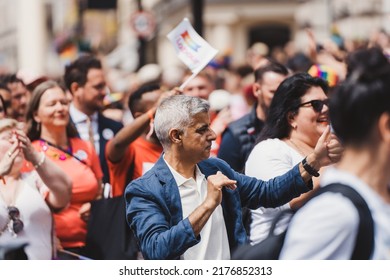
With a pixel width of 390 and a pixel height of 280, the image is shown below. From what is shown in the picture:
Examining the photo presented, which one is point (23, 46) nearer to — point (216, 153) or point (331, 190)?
point (216, 153)

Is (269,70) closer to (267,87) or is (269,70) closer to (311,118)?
(267,87)

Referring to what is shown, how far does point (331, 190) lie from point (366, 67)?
42cm

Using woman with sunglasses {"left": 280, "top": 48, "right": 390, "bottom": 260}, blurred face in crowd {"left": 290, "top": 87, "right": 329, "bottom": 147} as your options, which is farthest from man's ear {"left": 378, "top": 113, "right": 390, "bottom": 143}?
blurred face in crowd {"left": 290, "top": 87, "right": 329, "bottom": 147}

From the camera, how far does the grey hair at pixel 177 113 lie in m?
4.62

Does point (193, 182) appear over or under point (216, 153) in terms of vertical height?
over

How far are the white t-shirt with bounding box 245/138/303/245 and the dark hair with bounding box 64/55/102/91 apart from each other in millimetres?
2922

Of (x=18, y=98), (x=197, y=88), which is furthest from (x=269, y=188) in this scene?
(x=18, y=98)

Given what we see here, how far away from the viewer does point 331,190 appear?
3.05 meters

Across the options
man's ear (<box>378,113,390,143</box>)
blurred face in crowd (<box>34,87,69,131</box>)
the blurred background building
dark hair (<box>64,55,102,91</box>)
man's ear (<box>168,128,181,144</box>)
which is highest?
man's ear (<box>378,113,390,143</box>)

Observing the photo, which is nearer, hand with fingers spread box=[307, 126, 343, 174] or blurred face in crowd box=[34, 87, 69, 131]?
hand with fingers spread box=[307, 126, 343, 174]

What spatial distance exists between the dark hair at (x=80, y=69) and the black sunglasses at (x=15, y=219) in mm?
2515

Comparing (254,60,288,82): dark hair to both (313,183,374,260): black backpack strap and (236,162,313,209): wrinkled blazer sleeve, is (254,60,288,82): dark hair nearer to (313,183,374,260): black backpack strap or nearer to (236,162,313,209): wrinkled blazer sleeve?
(236,162,313,209): wrinkled blazer sleeve

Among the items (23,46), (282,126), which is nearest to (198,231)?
(282,126)

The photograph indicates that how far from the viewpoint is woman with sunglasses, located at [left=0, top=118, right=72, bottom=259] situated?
5.68 meters
